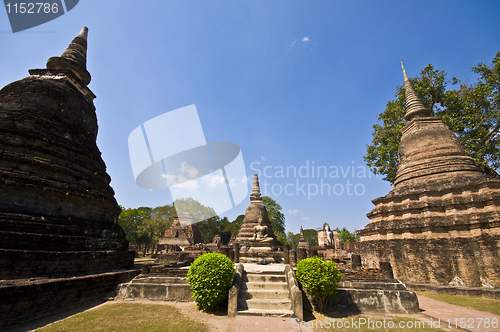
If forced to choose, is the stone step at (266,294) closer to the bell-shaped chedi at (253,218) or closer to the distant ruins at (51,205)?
the distant ruins at (51,205)

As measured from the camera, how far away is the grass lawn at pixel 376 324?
5.36 metres

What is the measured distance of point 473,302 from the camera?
7.41 metres

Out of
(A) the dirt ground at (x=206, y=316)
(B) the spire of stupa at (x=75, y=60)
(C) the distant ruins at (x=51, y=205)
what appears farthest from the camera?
(B) the spire of stupa at (x=75, y=60)

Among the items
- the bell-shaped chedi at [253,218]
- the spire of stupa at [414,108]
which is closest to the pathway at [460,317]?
the spire of stupa at [414,108]

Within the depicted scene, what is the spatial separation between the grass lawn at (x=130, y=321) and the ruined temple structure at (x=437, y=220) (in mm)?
9673

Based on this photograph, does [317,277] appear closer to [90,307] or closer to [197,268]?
[197,268]

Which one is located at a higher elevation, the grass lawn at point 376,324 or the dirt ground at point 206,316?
the dirt ground at point 206,316

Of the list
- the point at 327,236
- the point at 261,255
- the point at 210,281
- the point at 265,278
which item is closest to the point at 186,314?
the point at 210,281

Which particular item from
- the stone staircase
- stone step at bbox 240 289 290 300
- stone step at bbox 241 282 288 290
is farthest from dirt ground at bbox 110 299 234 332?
stone step at bbox 241 282 288 290

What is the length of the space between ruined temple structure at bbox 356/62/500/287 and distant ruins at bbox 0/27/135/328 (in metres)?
12.2

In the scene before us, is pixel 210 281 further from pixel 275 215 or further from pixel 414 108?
pixel 275 215

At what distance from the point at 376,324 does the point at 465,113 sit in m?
19.5

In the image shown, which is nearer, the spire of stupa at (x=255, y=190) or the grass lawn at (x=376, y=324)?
the grass lawn at (x=376, y=324)

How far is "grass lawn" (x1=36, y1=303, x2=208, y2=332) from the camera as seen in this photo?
5.20m
